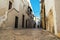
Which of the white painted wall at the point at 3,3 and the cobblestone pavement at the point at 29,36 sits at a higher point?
the white painted wall at the point at 3,3

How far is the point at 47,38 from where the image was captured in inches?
230

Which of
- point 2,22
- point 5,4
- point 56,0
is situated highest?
point 5,4

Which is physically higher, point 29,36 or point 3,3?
point 3,3

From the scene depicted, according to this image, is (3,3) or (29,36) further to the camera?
(3,3)

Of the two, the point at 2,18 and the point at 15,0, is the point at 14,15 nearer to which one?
the point at 2,18

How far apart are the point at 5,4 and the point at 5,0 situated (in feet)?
1.66

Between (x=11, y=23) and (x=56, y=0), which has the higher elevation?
(x=56, y=0)

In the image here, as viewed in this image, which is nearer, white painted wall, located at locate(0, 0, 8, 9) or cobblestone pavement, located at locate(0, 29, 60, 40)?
cobblestone pavement, located at locate(0, 29, 60, 40)

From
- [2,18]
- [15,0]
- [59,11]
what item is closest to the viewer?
[59,11]

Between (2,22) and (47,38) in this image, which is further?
(2,22)

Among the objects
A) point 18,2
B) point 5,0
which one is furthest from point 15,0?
point 5,0

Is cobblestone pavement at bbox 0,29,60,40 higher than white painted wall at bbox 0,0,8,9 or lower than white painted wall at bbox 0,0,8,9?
lower

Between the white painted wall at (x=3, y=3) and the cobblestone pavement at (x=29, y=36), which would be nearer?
the cobblestone pavement at (x=29, y=36)

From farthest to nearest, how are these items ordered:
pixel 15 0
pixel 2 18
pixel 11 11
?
1. pixel 15 0
2. pixel 11 11
3. pixel 2 18
